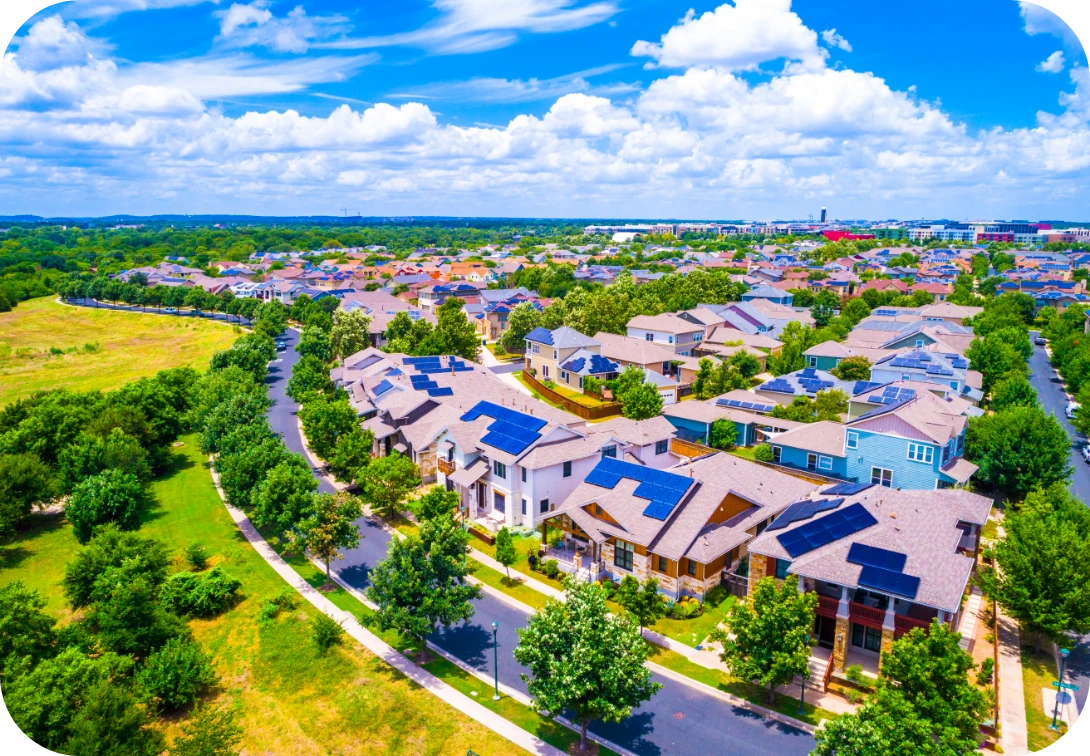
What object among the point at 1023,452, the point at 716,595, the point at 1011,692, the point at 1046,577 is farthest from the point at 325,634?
the point at 1023,452

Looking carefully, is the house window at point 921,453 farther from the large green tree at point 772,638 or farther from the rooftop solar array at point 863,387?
the large green tree at point 772,638

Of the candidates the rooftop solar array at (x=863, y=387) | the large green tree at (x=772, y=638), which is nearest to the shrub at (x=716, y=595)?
the large green tree at (x=772, y=638)

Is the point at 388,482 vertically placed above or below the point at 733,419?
above

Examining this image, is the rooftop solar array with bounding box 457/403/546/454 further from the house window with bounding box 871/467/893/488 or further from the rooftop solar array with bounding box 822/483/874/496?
the house window with bounding box 871/467/893/488

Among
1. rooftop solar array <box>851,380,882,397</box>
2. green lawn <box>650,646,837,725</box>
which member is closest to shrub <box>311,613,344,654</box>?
green lawn <box>650,646,837,725</box>

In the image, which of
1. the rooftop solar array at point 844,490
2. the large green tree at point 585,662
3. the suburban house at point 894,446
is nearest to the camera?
the large green tree at point 585,662

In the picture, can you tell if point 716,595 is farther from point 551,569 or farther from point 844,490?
point 844,490
